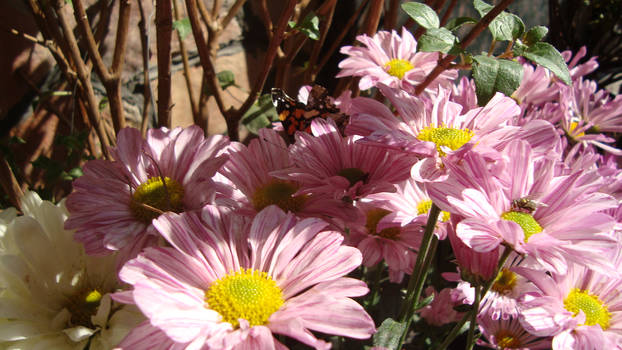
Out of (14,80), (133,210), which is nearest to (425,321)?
(133,210)

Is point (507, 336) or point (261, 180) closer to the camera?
point (261, 180)

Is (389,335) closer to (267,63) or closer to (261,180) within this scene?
(261,180)

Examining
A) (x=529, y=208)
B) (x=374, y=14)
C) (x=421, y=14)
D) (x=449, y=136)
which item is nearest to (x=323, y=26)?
(x=374, y=14)

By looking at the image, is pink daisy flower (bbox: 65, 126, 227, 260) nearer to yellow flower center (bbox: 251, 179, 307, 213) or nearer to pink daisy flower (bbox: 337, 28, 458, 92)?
yellow flower center (bbox: 251, 179, 307, 213)

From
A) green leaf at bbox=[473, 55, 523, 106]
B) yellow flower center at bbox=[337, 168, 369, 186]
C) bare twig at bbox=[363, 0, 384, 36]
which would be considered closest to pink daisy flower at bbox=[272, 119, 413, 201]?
yellow flower center at bbox=[337, 168, 369, 186]

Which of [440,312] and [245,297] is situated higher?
[245,297]

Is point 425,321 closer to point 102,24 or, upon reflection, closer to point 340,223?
point 340,223
